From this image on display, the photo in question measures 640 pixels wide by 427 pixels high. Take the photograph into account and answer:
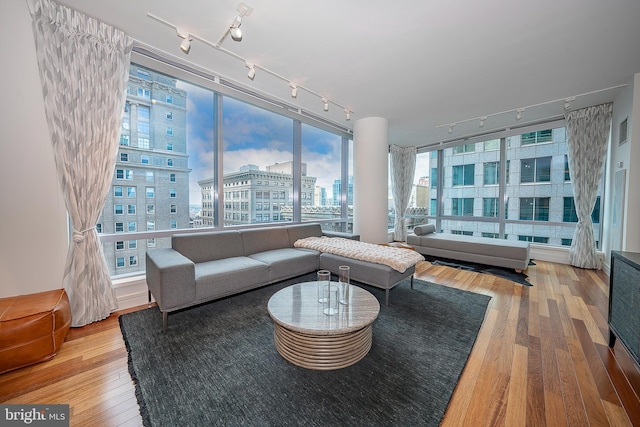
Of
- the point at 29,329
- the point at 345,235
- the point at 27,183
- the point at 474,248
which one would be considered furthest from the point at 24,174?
the point at 474,248

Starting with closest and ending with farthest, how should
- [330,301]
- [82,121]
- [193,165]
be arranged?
[330,301]
[82,121]
[193,165]

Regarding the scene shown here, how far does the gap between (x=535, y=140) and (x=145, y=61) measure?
688 cm

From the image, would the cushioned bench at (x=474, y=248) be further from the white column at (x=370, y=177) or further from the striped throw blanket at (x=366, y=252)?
the striped throw blanket at (x=366, y=252)

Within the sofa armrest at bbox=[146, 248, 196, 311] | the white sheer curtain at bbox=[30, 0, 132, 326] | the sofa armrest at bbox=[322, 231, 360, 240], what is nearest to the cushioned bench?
the sofa armrest at bbox=[322, 231, 360, 240]

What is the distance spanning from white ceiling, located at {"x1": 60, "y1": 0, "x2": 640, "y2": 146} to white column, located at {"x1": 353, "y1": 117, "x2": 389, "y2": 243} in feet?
2.62

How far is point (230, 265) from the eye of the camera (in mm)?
2660

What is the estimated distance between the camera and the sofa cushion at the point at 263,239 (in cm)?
332

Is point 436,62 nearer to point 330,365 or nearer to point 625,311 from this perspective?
point 625,311

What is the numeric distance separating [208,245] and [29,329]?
151cm

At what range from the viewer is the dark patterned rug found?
361 cm

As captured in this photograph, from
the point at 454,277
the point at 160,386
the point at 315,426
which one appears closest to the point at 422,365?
the point at 315,426

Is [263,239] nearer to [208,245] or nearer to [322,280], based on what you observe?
[208,245]

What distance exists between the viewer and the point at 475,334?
2.10m

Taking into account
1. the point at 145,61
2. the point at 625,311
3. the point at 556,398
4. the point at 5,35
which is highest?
the point at 145,61
